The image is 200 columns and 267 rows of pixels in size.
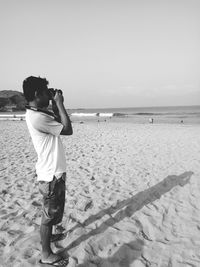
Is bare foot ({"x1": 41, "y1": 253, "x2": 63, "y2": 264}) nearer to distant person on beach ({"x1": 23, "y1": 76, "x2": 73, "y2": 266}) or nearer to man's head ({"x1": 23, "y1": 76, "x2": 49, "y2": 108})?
distant person on beach ({"x1": 23, "y1": 76, "x2": 73, "y2": 266})

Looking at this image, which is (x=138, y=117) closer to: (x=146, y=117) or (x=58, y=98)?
(x=146, y=117)

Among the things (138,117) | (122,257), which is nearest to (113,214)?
(122,257)

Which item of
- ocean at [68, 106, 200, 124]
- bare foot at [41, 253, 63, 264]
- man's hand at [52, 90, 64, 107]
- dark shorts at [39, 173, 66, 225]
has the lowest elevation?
bare foot at [41, 253, 63, 264]

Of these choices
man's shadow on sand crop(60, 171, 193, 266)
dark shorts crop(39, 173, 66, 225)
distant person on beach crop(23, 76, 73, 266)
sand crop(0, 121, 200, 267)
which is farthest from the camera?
man's shadow on sand crop(60, 171, 193, 266)

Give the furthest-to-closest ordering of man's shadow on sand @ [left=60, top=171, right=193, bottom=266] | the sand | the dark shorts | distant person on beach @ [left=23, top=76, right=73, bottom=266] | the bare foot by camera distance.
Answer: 1. man's shadow on sand @ [left=60, top=171, right=193, bottom=266]
2. the sand
3. the bare foot
4. the dark shorts
5. distant person on beach @ [left=23, top=76, right=73, bottom=266]

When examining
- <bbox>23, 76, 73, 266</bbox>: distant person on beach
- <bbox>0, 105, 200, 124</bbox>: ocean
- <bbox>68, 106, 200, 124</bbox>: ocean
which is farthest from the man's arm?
<bbox>68, 106, 200, 124</bbox>: ocean

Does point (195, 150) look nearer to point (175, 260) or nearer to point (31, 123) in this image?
point (175, 260)

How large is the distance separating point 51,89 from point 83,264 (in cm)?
201

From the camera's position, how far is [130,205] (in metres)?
4.30

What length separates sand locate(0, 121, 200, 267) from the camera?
286 centimetres

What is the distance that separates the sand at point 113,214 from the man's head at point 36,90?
6.02 feet

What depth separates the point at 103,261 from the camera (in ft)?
9.02

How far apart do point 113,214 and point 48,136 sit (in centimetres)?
215

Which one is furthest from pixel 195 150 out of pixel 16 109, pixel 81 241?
pixel 16 109
